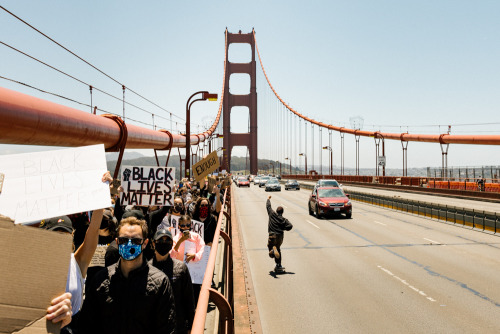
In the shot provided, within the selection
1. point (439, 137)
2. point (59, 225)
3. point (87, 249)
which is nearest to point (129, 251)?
point (87, 249)

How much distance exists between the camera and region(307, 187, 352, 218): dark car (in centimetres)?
2117

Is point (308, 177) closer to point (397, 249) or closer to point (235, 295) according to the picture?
point (397, 249)

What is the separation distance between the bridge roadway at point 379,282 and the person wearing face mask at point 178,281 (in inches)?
138

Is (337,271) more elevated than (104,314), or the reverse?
(104,314)

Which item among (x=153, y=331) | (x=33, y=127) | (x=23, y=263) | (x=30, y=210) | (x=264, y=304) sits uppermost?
(x=33, y=127)

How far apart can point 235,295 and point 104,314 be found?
534cm

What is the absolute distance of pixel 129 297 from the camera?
2.83 meters

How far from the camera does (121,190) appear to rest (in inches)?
285

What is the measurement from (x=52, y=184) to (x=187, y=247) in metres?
3.27

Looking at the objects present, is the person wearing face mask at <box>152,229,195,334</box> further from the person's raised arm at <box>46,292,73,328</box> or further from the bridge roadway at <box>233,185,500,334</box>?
the bridge roadway at <box>233,185,500,334</box>

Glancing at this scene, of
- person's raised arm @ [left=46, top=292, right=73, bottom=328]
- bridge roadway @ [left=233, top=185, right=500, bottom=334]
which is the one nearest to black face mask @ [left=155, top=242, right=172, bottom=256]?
person's raised arm @ [left=46, top=292, right=73, bottom=328]

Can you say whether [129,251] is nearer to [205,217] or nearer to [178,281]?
[178,281]

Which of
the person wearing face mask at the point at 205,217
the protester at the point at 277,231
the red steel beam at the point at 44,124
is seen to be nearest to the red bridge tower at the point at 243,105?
the protester at the point at 277,231

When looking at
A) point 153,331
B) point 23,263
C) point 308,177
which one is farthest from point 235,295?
point 308,177
